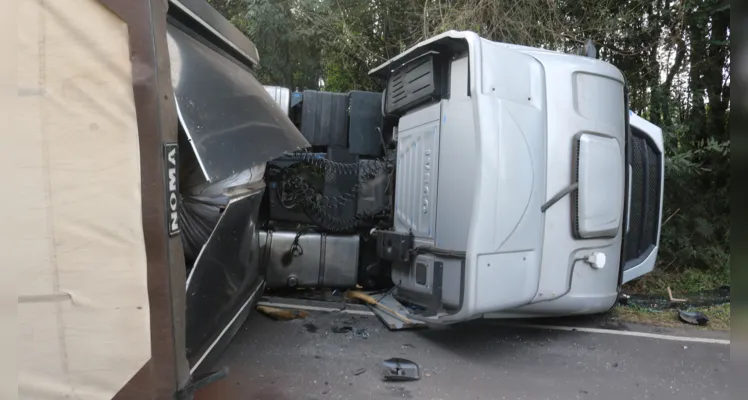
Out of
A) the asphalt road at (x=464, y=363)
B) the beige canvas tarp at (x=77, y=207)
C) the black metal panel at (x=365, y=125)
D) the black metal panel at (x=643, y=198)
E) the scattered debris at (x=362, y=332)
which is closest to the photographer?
the beige canvas tarp at (x=77, y=207)

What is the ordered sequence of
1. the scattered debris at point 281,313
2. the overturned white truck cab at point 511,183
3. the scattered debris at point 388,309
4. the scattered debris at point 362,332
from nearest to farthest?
the overturned white truck cab at point 511,183, the scattered debris at point 362,332, the scattered debris at point 388,309, the scattered debris at point 281,313

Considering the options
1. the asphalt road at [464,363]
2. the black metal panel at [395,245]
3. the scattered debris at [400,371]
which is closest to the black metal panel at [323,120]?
the black metal panel at [395,245]

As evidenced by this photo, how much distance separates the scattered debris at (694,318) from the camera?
3990mm

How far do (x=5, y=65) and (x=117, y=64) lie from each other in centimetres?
30

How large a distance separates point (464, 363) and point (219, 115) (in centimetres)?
220

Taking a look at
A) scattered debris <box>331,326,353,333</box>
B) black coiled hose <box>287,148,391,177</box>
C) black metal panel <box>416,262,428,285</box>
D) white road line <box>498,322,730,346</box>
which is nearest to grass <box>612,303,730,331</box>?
white road line <box>498,322,730,346</box>

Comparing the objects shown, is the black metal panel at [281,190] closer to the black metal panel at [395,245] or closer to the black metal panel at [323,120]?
the black metal panel at [323,120]

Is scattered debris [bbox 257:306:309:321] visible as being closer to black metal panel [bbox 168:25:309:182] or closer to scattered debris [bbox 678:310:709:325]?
black metal panel [bbox 168:25:309:182]

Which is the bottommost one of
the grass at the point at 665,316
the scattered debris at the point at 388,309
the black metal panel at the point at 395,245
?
the grass at the point at 665,316

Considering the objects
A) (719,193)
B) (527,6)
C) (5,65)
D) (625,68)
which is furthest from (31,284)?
(719,193)

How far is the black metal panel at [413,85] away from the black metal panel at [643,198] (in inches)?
71.3

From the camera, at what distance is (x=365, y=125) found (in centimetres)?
443

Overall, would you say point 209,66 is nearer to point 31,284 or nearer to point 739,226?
point 31,284

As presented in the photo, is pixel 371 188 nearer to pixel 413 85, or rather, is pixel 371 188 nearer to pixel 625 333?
pixel 413 85
